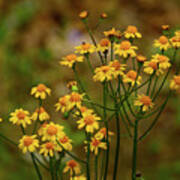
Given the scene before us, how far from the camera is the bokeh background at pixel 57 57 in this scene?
249 centimetres

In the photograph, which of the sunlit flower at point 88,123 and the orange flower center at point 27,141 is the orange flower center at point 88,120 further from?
the orange flower center at point 27,141

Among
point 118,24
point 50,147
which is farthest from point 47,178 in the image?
point 118,24

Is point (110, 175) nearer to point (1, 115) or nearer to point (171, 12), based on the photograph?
point (1, 115)

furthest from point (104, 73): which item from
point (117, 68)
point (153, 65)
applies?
point (153, 65)

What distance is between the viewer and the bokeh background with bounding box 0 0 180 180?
2494 millimetres

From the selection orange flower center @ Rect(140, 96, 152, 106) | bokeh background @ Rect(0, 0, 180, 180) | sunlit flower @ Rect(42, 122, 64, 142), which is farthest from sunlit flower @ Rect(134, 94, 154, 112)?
bokeh background @ Rect(0, 0, 180, 180)

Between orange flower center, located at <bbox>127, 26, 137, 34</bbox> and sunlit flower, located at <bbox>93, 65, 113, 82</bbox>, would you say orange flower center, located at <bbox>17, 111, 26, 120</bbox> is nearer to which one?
sunlit flower, located at <bbox>93, 65, 113, 82</bbox>

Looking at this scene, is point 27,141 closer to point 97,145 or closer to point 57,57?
point 97,145

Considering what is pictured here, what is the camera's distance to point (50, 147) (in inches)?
41.2

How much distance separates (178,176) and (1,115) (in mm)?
1149

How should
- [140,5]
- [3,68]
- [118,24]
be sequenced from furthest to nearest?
[140,5], [118,24], [3,68]

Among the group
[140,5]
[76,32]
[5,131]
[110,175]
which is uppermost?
[140,5]

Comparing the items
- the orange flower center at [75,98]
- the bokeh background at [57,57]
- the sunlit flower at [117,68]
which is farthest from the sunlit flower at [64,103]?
the bokeh background at [57,57]

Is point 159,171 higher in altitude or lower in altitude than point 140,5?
lower
